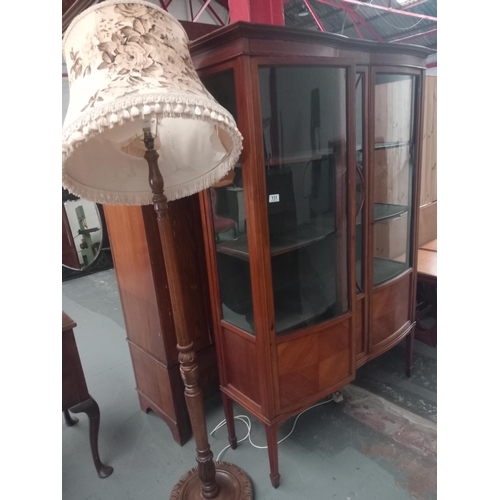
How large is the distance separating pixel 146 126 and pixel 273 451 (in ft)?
4.27

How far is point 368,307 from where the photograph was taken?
1.78 metres

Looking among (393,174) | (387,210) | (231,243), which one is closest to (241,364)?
(231,243)

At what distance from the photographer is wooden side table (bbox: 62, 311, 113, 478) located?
1.47m

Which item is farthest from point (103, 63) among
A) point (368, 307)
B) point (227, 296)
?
point (368, 307)

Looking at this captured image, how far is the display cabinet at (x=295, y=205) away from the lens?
1.18 m

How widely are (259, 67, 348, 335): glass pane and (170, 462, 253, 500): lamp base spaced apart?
2.23ft

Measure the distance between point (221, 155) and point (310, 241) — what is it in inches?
21.2

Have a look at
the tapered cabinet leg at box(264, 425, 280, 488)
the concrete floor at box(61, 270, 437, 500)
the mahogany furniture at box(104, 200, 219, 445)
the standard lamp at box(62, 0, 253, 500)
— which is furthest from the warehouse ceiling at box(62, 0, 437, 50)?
the tapered cabinet leg at box(264, 425, 280, 488)

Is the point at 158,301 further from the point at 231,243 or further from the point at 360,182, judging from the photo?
the point at 360,182

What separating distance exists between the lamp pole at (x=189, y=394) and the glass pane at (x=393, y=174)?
1.02m

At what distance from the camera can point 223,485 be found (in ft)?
4.99

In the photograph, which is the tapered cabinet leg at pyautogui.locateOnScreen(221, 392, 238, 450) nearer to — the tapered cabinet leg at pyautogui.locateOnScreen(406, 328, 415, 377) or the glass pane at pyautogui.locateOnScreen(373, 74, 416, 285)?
the glass pane at pyautogui.locateOnScreen(373, 74, 416, 285)

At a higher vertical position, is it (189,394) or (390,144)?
(390,144)

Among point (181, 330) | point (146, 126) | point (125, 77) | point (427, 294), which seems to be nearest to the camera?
point (125, 77)
